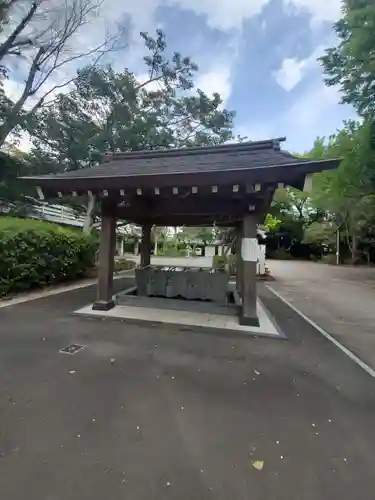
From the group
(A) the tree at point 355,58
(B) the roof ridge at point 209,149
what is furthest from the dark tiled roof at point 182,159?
(A) the tree at point 355,58

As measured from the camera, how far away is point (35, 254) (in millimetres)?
7059

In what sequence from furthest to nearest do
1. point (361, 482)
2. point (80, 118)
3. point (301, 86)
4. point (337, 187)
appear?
1. point (337, 187)
2. point (80, 118)
3. point (301, 86)
4. point (361, 482)

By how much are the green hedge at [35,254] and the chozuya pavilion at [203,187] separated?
1717mm

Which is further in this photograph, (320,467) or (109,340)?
(109,340)

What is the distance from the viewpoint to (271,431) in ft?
7.18

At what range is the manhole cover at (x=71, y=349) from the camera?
3611mm

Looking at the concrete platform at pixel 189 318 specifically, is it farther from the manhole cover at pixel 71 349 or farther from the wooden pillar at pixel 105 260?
the manhole cover at pixel 71 349

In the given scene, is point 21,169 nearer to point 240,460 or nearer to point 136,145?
point 136,145

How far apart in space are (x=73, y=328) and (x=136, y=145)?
353 inches

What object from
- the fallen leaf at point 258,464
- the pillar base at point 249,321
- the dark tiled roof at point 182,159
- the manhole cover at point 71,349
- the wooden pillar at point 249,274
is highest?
the dark tiled roof at point 182,159

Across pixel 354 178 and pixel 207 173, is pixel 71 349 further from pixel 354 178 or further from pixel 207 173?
pixel 354 178

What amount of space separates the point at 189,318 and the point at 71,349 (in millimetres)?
2259

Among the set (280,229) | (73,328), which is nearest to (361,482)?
(73,328)

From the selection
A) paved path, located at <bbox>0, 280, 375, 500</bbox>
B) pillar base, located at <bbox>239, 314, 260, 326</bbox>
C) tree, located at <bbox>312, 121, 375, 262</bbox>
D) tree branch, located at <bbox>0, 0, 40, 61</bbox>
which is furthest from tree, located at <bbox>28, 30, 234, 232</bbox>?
paved path, located at <bbox>0, 280, 375, 500</bbox>
